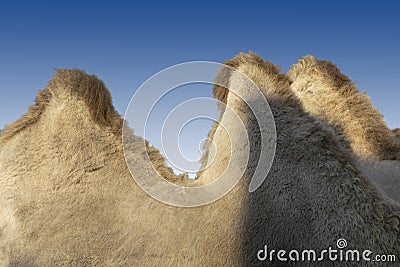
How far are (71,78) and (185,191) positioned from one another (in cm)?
115

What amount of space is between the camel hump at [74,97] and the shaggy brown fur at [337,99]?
170 cm

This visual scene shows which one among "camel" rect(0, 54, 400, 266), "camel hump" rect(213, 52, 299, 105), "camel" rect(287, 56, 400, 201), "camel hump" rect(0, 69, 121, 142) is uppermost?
"camel" rect(287, 56, 400, 201)

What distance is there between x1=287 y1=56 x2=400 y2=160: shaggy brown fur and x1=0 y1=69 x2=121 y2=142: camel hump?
170 cm

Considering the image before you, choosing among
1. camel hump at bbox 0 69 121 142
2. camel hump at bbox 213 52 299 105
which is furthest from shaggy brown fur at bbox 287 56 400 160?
camel hump at bbox 0 69 121 142

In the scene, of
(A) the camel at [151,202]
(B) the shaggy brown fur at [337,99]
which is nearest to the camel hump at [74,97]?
(A) the camel at [151,202]

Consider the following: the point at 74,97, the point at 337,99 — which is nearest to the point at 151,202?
the point at 74,97

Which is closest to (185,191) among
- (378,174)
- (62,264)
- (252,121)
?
(252,121)

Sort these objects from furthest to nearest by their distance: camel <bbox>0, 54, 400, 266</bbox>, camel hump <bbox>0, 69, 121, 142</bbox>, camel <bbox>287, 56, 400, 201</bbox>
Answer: camel <bbox>287, 56, 400, 201</bbox> < camel hump <bbox>0, 69, 121, 142</bbox> < camel <bbox>0, 54, 400, 266</bbox>

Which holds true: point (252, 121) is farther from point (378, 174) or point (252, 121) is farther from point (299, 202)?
point (378, 174)

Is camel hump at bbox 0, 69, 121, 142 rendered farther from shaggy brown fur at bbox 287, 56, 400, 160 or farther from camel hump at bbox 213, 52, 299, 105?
shaggy brown fur at bbox 287, 56, 400, 160

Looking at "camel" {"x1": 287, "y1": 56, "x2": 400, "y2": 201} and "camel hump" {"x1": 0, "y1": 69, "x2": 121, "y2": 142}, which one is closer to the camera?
"camel hump" {"x1": 0, "y1": 69, "x2": 121, "y2": 142}

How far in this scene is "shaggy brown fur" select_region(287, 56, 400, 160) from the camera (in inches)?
164

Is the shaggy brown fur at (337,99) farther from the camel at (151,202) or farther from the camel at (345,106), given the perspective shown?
the camel at (151,202)

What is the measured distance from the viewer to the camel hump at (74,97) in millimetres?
→ 3232
